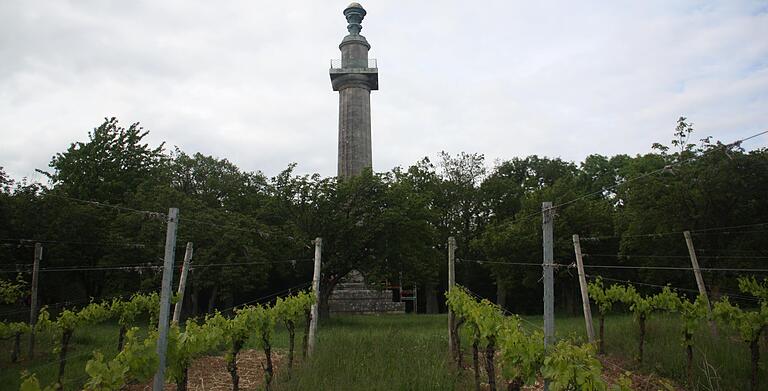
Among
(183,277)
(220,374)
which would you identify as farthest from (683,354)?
(183,277)

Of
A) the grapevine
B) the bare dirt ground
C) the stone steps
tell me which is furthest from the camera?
the stone steps

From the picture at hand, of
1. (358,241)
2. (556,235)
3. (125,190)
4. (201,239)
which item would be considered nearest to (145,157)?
(125,190)

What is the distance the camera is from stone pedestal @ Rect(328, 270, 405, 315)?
28.2 meters

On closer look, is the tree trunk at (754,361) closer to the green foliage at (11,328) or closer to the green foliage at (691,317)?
the green foliage at (691,317)

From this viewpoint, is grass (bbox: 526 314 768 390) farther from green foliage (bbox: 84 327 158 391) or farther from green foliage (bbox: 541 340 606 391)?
green foliage (bbox: 84 327 158 391)

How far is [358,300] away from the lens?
28.5 meters

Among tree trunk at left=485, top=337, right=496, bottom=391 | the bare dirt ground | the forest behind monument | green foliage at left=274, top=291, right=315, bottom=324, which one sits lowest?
the bare dirt ground

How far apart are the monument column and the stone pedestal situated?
20.0 ft

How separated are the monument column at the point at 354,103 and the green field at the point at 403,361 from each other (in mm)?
15419

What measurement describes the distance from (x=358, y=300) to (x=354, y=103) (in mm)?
10942

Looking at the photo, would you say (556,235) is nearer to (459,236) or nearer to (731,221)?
(459,236)

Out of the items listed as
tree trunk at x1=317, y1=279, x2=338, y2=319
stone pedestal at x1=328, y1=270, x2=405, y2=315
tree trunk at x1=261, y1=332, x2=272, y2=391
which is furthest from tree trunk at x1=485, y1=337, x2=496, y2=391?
stone pedestal at x1=328, y1=270, x2=405, y2=315

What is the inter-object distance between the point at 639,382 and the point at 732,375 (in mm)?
1831

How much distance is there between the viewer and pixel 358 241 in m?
21.9
